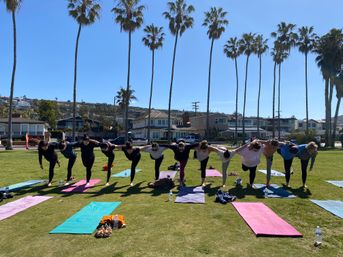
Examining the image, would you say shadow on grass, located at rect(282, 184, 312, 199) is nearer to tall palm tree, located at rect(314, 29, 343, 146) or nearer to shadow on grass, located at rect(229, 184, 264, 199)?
shadow on grass, located at rect(229, 184, 264, 199)

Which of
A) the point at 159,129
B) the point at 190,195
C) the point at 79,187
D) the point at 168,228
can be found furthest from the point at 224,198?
the point at 159,129

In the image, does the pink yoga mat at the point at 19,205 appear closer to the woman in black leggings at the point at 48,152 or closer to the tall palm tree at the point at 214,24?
the woman in black leggings at the point at 48,152

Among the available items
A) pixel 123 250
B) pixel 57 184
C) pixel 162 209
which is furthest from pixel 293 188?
pixel 57 184

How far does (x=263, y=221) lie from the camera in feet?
24.0

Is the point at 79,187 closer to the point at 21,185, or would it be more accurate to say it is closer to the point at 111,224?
the point at 21,185

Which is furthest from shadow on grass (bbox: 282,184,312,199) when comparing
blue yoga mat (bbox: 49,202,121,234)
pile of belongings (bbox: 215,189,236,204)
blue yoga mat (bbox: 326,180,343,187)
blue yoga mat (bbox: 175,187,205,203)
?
blue yoga mat (bbox: 49,202,121,234)

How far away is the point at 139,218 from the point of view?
7699 millimetres

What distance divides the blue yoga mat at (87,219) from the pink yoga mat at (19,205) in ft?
5.57

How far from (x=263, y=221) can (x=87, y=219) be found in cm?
406

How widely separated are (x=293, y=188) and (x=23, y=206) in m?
8.88

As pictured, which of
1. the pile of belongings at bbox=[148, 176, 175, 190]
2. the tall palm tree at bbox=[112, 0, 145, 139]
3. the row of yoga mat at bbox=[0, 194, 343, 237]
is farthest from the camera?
the tall palm tree at bbox=[112, 0, 145, 139]

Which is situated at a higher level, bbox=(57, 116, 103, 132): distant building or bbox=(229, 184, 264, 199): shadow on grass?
bbox=(57, 116, 103, 132): distant building

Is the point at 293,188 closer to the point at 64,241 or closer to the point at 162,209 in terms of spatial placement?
the point at 162,209

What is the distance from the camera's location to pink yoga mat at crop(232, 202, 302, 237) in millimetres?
6496
